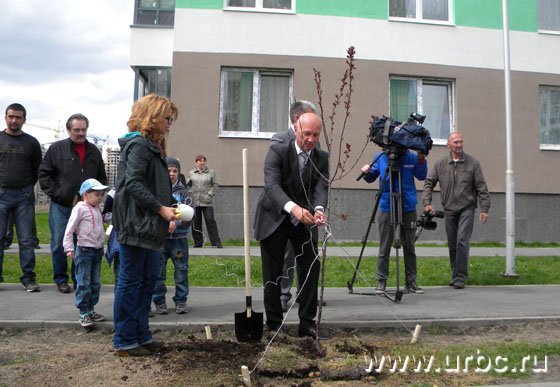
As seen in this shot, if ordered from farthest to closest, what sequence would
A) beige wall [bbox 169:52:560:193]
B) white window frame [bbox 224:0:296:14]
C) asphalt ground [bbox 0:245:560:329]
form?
white window frame [bbox 224:0:296:14]
beige wall [bbox 169:52:560:193]
asphalt ground [bbox 0:245:560:329]

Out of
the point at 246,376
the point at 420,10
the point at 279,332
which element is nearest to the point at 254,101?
the point at 420,10

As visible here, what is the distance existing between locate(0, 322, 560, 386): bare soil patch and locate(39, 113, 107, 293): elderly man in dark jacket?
4.97 feet

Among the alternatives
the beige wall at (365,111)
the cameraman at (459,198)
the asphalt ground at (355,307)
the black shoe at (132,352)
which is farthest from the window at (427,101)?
the black shoe at (132,352)

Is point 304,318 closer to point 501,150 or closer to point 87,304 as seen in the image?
point 87,304

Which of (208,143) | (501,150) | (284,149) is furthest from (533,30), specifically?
(284,149)

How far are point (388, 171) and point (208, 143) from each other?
748cm

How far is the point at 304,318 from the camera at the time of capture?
5.14 meters

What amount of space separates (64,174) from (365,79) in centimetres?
898

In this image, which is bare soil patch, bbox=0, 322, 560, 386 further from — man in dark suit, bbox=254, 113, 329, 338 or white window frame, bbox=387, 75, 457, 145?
white window frame, bbox=387, 75, 457, 145

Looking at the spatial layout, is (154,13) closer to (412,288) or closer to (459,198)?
(459,198)

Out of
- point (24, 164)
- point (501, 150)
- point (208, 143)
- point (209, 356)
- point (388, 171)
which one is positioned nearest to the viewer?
point (209, 356)

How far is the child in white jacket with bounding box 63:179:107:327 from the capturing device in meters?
5.36

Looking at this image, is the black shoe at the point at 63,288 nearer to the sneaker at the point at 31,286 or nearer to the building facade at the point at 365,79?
the sneaker at the point at 31,286
